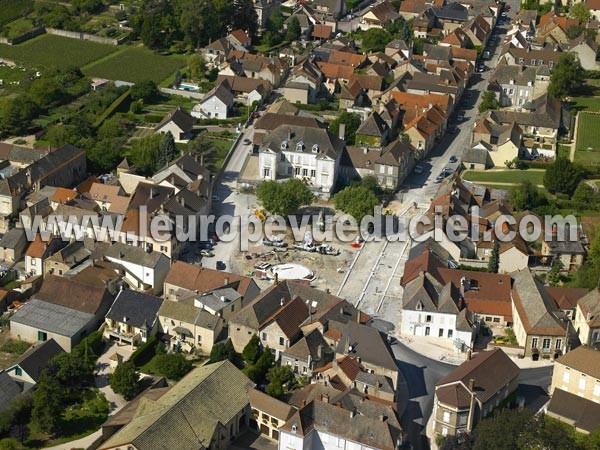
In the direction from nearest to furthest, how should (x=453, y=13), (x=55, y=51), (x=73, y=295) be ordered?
(x=73, y=295)
(x=55, y=51)
(x=453, y=13)

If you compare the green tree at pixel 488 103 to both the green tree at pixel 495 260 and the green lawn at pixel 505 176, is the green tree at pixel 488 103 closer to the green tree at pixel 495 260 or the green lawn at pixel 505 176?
the green lawn at pixel 505 176

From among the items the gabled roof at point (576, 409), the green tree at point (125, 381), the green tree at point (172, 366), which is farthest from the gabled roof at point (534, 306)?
the green tree at point (125, 381)

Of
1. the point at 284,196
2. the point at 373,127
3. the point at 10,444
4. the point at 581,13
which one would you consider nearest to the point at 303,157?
the point at 284,196

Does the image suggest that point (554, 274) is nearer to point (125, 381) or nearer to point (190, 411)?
point (190, 411)

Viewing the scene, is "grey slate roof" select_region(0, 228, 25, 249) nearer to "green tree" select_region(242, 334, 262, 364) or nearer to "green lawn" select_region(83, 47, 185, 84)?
"green tree" select_region(242, 334, 262, 364)

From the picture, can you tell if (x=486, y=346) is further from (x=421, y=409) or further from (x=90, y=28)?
(x=90, y=28)
